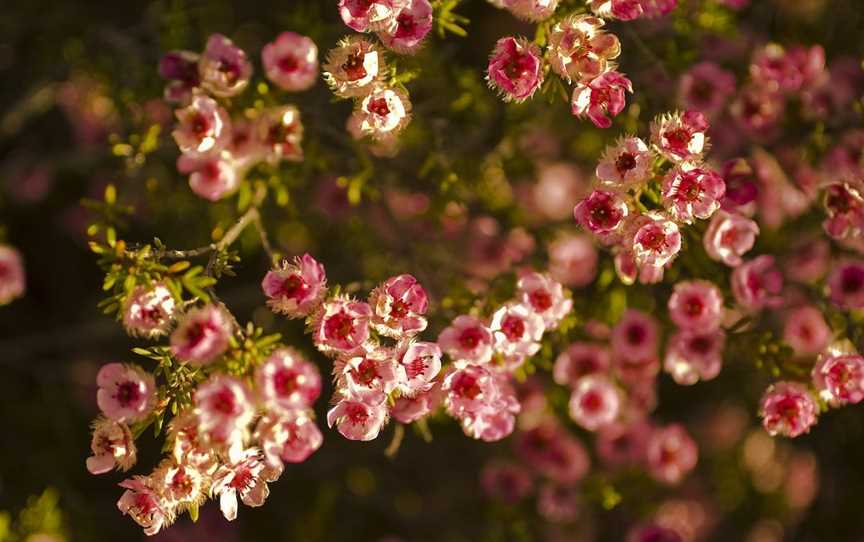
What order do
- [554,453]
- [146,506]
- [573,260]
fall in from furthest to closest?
[554,453] → [573,260] → [146,506]

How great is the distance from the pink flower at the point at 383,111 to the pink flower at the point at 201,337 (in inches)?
35.9

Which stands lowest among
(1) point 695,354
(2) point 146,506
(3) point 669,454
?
(3) point 669,454

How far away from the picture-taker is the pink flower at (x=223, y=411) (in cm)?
264

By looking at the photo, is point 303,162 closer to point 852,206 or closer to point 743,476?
point 852,206

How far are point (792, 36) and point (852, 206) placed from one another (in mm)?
1345

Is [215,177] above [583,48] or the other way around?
the other way around

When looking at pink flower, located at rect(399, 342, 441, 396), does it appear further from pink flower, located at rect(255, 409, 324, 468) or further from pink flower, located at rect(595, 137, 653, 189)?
pink flower, located at rect(595, 137, 653, 189)

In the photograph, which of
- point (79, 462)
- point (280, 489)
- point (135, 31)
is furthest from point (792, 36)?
point (79, 462)

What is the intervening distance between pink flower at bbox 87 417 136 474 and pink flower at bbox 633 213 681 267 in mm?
1951

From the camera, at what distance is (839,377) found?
339cm

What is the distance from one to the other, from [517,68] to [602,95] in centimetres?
32

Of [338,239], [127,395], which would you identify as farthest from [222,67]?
[338,239]

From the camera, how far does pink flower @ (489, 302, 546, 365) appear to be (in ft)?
11.0

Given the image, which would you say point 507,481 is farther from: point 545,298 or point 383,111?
point 383,111
